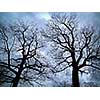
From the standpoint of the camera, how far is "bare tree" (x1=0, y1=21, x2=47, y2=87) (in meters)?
2.07

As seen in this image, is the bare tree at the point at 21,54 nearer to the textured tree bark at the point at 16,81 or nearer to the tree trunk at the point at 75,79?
the textured tree bark at the point at 16,81

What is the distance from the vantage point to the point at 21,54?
6.84 ft

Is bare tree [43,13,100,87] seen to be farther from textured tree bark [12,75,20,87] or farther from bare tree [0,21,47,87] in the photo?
textured tree bark [12,75,20,87]

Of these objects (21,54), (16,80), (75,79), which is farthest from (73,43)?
(16,80)

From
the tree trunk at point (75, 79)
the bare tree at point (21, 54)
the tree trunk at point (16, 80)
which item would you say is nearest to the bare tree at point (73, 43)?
the tree trunk at point (75, 79)

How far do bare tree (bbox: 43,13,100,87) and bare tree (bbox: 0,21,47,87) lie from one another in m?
0.14

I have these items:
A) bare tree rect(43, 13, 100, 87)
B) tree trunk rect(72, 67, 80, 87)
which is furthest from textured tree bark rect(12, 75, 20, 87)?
tree trunk rect(72, 67, 80, 87)

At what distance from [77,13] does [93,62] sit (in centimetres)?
51

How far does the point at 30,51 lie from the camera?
209 centimetres

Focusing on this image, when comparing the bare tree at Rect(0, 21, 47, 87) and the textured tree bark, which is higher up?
the bare tree at Rect(0, 21, 47, 87)

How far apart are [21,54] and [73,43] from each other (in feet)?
1.72

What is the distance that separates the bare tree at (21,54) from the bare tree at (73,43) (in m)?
0.14
